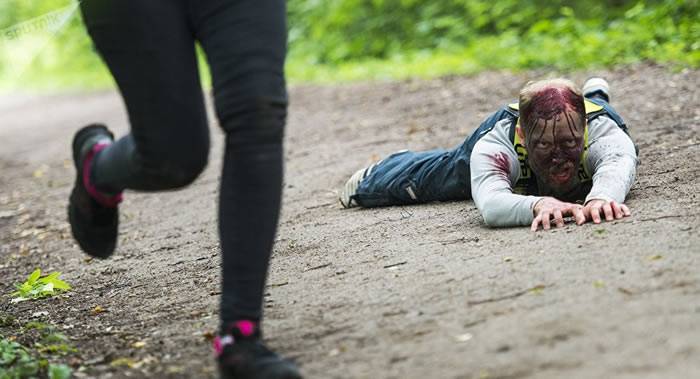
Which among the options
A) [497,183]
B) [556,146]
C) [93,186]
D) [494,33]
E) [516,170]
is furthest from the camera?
[494,33]

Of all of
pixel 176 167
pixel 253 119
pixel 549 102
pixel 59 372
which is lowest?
pixel 59 372

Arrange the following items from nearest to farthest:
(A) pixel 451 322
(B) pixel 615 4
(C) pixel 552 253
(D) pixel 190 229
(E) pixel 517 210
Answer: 1. (A) pixel 451 322
2. (C) pixel 552 253
3. (E) pixel 517 210
4. (D) pixel 190 229
5. (B) pixel 615 4

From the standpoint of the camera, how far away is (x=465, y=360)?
2.56m

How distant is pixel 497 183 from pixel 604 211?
21.5 inches

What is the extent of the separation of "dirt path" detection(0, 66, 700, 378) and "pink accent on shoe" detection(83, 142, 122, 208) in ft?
1.65

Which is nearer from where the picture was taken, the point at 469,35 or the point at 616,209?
the point at 616,209

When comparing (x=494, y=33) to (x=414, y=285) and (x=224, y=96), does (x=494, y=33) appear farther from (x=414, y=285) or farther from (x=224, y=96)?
(x=224, y=96)

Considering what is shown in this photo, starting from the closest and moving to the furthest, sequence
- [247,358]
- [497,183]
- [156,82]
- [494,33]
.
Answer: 1. [247,358]
2. [156,82]
3. [497,183]
4. [494,33]

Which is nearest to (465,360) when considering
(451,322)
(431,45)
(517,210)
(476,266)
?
(451,322)

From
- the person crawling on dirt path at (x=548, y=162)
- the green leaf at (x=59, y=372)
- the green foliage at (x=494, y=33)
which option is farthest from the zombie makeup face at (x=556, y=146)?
the green foliage at (x=494, y=33)

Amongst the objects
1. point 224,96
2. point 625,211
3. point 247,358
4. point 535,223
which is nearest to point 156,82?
point 224,96

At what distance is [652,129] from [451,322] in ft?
13.0

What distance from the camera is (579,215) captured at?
388cm

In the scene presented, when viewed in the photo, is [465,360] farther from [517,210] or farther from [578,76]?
[578,76]
